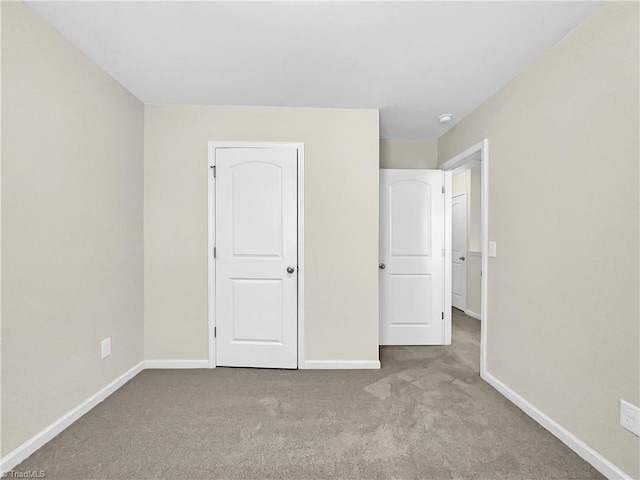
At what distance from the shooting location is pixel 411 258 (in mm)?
3596

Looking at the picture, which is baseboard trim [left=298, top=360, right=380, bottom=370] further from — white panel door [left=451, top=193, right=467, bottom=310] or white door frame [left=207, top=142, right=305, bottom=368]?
white panel door [left=451, top=193, right=467, bottom=310]

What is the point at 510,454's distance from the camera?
1724mm

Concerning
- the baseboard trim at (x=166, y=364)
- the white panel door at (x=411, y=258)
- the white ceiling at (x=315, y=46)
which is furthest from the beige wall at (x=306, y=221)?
the white panel door at (x=411, y=258)

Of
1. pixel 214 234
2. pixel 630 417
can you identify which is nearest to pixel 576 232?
pixel 630 417

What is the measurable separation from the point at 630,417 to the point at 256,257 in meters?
2.58

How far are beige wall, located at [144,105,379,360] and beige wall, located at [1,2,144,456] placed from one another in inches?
10.8

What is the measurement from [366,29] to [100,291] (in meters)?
2.47

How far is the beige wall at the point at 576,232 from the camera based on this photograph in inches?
59.8

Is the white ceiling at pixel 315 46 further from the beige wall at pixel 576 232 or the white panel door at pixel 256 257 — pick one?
the white panel door at pixel 256 257

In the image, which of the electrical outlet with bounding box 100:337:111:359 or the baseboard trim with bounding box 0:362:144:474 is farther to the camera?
the electrical outlet with bounding box 100:337:111:359

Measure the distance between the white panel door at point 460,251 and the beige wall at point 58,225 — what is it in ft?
15.3

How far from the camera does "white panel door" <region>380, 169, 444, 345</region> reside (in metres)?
3.59

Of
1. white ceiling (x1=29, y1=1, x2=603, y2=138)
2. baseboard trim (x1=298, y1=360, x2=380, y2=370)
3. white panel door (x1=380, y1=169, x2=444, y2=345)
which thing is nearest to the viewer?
white ceiling (x1=29, y1=1, x2=603, y2=138)

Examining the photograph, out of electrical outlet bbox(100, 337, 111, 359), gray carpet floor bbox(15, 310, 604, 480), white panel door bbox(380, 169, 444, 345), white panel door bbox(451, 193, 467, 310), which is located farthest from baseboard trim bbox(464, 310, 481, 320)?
electrical outlet bbox(100, 337, 111, 359)
